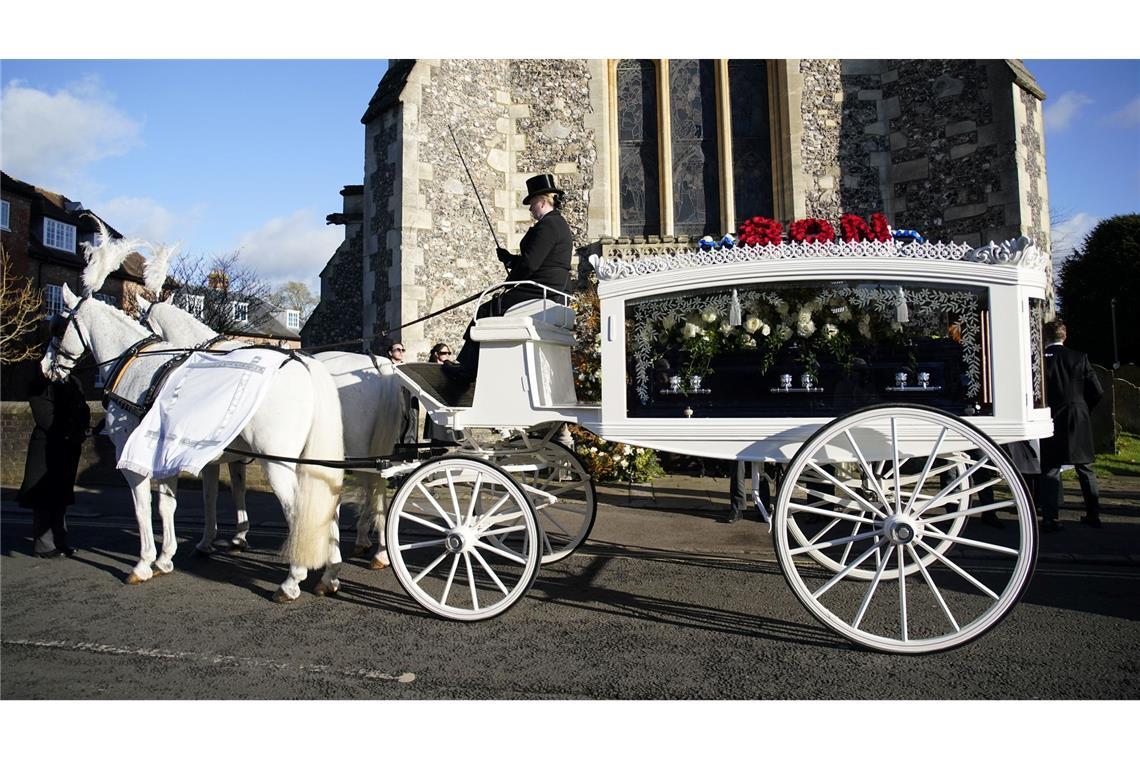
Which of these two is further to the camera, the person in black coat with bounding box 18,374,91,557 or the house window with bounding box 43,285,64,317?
the house window with bounding box 43,285,64,317

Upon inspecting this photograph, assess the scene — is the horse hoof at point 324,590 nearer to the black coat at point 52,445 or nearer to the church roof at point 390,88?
the black coat at point 52,445

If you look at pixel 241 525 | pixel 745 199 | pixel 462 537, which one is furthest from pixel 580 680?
pixel 745 199

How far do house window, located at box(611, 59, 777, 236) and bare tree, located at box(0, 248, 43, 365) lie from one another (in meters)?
13.4

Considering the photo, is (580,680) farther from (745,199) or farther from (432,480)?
(745,199)

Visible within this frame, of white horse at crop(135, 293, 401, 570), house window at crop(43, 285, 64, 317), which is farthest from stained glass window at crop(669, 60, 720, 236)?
house window at crop(43, 285, 64, 317)

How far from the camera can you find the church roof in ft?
37.5

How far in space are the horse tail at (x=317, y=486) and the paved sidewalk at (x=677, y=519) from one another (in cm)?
239

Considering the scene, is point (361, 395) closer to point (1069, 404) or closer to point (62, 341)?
point (62, 341)

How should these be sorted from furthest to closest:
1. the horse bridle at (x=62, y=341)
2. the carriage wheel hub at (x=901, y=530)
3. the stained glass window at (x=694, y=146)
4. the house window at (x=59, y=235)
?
the house window at (x=59, y=235)
the stained glass window at (x=694, y=146)
the horse bridle at (x=62, y=341)
the carriage wheel hub at (x=901, y=530)

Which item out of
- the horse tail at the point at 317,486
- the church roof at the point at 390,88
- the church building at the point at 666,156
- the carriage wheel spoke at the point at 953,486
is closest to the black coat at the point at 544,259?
the horse tail at the point at 317,486

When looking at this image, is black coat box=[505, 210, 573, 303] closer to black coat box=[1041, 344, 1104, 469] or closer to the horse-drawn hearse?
the horse-drawn hearse

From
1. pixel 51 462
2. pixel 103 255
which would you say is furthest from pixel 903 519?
pixel 51 462

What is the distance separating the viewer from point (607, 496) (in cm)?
873

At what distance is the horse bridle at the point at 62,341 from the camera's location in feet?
18.4
